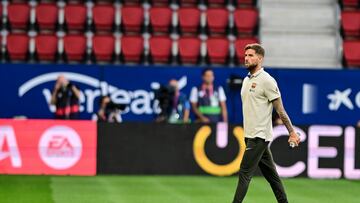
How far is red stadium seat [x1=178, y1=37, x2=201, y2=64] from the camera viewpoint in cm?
2256

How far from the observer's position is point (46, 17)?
2269 cm

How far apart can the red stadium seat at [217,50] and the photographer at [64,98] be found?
5363mm

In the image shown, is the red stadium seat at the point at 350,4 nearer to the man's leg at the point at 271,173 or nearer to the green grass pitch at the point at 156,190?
→ the green grass pitch at the point at 156,190

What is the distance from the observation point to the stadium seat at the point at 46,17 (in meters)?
22.6

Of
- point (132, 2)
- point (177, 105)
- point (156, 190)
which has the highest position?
point (132, 2)

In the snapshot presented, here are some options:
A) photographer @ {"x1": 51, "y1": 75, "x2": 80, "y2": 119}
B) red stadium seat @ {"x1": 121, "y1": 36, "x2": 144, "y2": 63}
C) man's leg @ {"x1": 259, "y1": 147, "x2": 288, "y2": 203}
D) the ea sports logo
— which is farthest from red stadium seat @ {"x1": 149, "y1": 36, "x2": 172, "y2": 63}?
man's leg @ {"x1": 259, "y1": 147, "x2": 288, "y2": 203}

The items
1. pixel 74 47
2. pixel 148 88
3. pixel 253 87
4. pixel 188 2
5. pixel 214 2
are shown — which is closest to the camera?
pixel 253 87

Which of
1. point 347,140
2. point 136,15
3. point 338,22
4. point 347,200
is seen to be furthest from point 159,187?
point 338,22

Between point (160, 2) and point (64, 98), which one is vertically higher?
point (160, 2)

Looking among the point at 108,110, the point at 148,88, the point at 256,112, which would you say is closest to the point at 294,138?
the point at 256,112

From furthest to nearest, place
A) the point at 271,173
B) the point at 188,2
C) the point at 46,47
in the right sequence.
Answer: the point at 188,2, the point at 46,47, the point at 271,173

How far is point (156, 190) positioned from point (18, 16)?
10511 millimetres

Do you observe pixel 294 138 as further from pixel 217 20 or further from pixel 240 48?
pixel 217 20

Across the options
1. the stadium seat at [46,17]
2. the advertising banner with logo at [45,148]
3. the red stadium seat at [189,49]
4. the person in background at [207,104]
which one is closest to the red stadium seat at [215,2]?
the red stadium seat at [189,49]
